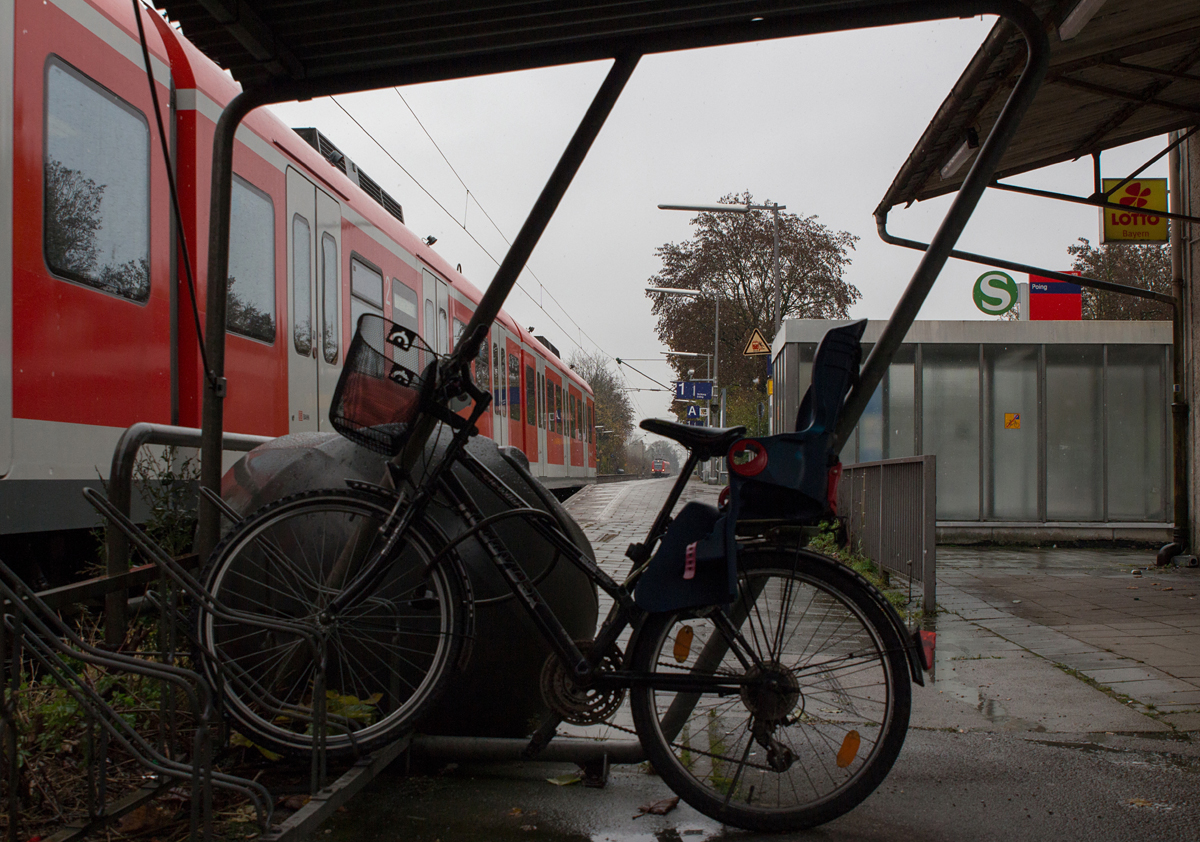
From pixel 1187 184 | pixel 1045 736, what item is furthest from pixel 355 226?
pixel 1187 184

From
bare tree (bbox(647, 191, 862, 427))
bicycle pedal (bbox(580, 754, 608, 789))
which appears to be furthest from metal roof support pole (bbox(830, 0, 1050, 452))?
bare tree (bbox(647, 191, 862, 427))

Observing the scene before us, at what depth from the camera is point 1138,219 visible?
11.5 metres

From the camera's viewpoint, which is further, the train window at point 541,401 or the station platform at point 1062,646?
the train window at point 541,401

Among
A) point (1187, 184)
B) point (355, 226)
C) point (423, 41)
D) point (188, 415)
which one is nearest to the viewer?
point (423, 41)

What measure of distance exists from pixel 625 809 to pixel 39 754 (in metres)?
1.81

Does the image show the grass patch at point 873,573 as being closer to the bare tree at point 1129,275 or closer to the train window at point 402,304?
the train window at point 402,304

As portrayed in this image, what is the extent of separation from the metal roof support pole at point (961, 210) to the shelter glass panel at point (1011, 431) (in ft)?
36.5

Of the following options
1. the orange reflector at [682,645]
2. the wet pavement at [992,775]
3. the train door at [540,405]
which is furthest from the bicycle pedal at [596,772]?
the train door at [540,405]

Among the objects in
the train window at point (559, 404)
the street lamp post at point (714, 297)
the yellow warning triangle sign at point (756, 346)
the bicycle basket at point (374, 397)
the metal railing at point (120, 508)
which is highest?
the street lamp post at point (714, 297)

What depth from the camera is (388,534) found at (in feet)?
10.0

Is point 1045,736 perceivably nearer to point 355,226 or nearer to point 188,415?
point 188,415

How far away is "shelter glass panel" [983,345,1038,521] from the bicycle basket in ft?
39.6

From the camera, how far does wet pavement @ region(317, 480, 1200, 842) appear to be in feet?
9.58

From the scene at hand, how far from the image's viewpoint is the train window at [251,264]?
6910mm
